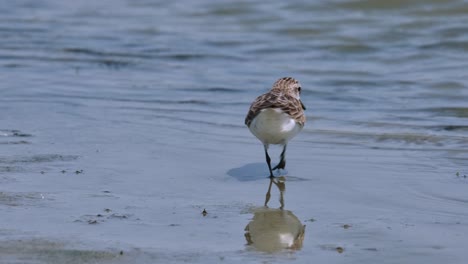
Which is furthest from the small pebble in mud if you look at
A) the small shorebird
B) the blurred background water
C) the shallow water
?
the blurred background water

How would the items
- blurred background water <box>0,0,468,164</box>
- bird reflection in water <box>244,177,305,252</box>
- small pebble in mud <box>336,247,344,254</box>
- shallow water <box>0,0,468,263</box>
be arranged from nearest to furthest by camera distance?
small pebble in mud <box>336,247,344,254</box> → bird reflection in water <box>244,177,305,252</box> → shallow water <box>0,0,468,263</box> → blurred background water <box>0,0,468,164</box>

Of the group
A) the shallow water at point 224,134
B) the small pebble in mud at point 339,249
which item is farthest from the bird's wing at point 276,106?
the small pebble in mud at point 339,249

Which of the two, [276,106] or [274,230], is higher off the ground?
[276,106]

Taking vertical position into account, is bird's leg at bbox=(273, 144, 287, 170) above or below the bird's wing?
below

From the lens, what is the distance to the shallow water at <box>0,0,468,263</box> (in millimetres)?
6449

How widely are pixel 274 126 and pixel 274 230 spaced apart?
6.71ft

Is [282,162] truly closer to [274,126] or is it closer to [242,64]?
[274,126]

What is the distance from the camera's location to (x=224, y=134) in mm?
10516

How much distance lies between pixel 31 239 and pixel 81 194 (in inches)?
55.9

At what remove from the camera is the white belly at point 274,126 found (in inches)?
337

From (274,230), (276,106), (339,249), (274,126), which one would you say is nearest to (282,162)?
(274,126)

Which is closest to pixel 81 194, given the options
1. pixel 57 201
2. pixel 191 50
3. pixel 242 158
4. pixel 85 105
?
pixel 57 201

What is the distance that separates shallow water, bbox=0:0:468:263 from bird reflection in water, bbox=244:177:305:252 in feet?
0.27

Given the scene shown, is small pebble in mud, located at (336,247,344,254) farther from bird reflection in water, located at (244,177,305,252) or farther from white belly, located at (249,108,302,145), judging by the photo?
white belly, located at (249,108,302,145)
